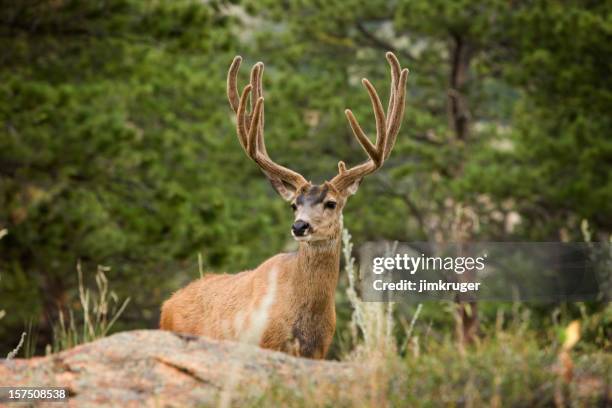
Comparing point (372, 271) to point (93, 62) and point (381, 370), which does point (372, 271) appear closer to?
point (381, 370)

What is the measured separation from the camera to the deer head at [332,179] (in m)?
7.44

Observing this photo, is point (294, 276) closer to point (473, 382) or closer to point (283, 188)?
point (283, 188)

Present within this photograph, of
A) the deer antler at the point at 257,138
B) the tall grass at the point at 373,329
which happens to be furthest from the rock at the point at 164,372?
the deer antler at the point at 257,138

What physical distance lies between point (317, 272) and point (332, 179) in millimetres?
767

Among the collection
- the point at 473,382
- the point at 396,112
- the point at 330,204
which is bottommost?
the point at 473,382

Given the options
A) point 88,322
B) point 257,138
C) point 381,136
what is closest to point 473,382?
point 88,322

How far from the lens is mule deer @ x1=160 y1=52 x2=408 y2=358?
6.93 meters

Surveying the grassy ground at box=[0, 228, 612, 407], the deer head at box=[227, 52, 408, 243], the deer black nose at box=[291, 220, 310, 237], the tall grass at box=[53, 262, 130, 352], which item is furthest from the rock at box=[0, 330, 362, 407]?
the deer head at box=[227, 52, 408, 243]

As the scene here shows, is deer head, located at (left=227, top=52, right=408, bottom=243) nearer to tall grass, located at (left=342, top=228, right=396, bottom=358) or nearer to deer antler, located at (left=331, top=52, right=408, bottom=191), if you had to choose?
deer antler, located at (left=331, top=52, right=408, bottom=191)

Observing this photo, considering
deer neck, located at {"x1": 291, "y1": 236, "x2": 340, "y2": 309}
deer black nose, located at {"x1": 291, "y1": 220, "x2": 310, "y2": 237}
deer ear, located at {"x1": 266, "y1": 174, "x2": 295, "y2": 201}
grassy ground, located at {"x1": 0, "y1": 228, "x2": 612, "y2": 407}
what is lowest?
grassy ground, located at {"x1": 0, "y1": 228, "x2": 612, "y2": 407}

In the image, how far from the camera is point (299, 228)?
7203 mm

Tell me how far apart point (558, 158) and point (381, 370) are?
1591cm

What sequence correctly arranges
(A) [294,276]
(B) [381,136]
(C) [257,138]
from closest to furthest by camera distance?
(A) [294,276] → (B) [381,136] → (C) [257,138]

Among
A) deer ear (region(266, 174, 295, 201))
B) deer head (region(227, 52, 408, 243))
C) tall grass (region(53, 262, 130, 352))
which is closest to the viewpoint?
tall grass (region(53, 262, 130, 352))
